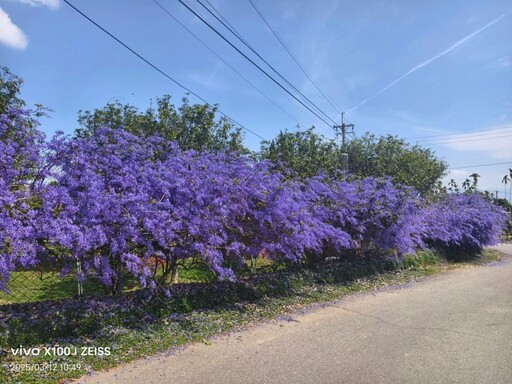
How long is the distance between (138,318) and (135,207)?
1.74m

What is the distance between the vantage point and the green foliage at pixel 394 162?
25078mm

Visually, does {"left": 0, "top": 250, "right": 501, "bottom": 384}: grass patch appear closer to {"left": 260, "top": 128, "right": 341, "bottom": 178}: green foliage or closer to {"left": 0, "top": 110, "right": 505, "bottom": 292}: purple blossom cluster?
{"left": 0, "top": 110, "right": 505, "bottom": 292}: purple blossom cluster

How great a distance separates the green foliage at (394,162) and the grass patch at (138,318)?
16.6 metres

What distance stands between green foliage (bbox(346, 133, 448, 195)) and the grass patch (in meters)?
16.6

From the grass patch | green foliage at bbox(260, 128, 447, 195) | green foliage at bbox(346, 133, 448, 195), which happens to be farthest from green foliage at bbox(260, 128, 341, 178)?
the grass patch

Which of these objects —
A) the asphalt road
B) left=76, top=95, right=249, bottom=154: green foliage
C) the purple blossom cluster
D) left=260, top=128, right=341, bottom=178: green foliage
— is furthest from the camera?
left=260, top=128, right=341, bottom=178: green foliage

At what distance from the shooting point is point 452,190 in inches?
971

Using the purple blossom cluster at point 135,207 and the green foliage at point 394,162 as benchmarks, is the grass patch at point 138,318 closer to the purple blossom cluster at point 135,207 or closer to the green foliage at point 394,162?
the purple blossom cluster at point 135,207

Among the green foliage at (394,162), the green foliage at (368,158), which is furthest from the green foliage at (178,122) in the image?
the green foliage at (394,162)

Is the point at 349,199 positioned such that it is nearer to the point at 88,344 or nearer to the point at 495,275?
the point at 495,275

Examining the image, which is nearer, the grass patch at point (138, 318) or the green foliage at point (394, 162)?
the grass patch at point (138, 318)

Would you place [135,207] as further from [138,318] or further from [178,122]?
[178,122]

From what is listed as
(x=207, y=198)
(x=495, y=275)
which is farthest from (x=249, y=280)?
(x=495, y=275)

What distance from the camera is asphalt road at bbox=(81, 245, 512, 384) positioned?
4.59 m
